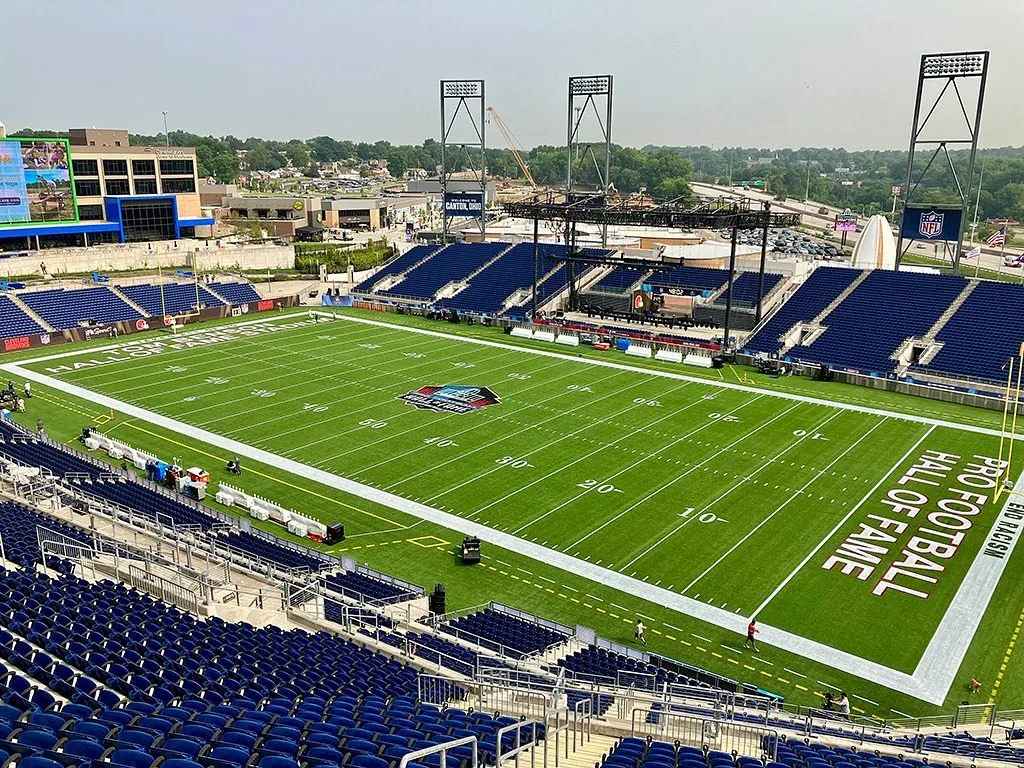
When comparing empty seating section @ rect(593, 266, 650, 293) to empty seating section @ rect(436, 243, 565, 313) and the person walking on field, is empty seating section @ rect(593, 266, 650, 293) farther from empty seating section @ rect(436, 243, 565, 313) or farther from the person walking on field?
the person walking on field

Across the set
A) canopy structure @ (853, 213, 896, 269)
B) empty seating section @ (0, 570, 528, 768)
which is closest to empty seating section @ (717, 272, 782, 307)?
canopy structure @ (853, 213, 896, 269)

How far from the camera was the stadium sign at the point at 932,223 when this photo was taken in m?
50.0

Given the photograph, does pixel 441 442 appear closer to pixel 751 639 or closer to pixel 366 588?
pixel 366 588

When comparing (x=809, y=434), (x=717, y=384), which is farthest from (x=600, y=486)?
(x=717, y=384)

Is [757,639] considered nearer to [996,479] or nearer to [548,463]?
[548,463]

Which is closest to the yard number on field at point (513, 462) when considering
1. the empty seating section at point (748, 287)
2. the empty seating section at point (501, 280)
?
the empty seating section at point (748, 287)

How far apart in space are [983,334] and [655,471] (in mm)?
26097

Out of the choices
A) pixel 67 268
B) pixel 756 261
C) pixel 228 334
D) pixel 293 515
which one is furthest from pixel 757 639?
pixel 67 268

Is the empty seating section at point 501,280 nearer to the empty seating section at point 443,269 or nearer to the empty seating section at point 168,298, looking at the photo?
the empty seating section at point 443,269

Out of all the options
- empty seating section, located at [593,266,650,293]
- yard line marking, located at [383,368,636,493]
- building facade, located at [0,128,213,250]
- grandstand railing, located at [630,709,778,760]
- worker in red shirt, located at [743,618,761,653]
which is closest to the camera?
grandstand railing, located at [630,709,778,760]

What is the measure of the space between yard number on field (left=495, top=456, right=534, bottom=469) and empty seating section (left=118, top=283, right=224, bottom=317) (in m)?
38.1

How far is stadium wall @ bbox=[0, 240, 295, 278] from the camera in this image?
210ft

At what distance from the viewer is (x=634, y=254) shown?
69188 millimetres

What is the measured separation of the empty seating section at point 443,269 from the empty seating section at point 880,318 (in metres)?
31.4
